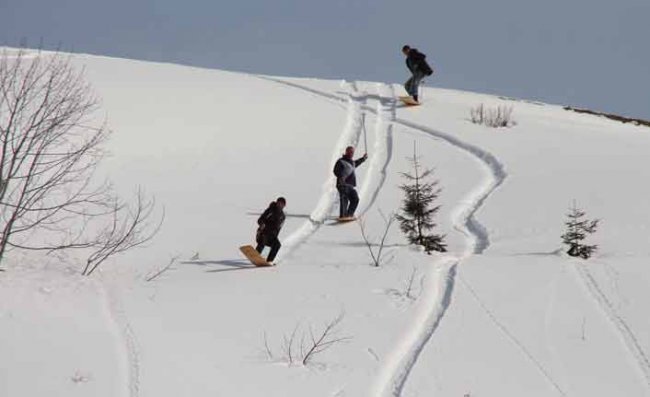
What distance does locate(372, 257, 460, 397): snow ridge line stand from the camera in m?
8.11

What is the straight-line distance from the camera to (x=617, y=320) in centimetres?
954

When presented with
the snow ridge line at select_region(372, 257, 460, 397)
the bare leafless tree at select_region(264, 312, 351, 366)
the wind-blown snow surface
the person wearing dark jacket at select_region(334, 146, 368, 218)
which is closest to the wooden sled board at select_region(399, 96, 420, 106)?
the wind-blown snow surface

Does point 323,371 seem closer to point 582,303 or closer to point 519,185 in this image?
point 582,303

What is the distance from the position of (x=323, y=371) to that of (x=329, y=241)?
6259 millimetres

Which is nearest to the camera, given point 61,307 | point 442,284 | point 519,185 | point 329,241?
point 61,307

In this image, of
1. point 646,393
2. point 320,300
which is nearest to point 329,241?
point 320,300

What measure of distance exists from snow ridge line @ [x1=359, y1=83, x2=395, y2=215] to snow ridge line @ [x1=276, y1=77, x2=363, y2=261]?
576mm

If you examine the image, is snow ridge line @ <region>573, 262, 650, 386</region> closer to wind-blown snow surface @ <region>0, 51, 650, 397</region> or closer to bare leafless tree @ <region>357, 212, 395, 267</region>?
wind-blown snow surface @ <region>0, 51, 650, 397</region>

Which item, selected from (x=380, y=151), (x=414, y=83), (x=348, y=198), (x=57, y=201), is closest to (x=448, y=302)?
(x=348, y=198)

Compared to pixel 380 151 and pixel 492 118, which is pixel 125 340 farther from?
pixel 492 118

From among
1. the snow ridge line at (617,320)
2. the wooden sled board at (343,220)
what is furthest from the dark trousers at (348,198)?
the snow ridge line at (617,320)

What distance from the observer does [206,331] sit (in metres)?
9.42

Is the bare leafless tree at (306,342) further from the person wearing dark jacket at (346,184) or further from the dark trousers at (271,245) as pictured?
the person wearing dark jacket at (346,184)

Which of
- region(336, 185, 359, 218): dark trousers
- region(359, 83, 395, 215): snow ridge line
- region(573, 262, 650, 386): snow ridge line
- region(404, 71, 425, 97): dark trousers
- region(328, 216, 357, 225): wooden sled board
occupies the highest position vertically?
region(404, 71, 425, 97): dark trousers
